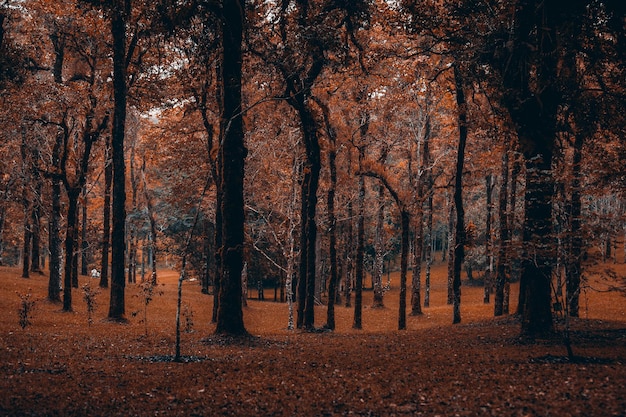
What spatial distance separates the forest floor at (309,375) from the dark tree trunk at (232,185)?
3.24 feet

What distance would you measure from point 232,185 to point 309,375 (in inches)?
281

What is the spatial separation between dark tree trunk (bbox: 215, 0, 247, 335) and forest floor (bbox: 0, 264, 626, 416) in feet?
3.24

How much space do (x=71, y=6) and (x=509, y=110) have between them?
2045 centimetres

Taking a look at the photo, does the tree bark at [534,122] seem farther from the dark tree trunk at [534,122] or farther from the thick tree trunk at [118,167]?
the thick tree trunk at [118,167]

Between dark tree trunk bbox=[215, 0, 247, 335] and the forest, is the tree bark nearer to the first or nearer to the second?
the forest

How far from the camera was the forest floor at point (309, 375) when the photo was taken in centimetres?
814

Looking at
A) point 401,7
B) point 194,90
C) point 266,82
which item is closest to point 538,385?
point 401,7

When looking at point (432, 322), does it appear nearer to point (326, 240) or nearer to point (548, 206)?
point (548, 206)

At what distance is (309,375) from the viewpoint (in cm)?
1071

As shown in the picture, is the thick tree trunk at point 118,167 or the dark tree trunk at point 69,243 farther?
the dark tree trunk at point 69,243

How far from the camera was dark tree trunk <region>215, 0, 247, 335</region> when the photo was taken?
15.5 meters

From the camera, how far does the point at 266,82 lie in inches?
798

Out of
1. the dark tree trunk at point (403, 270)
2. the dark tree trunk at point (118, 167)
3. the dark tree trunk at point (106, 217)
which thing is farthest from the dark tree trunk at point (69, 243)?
the dark tree trunk at point (403, 270)

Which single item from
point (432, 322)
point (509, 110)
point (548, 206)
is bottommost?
point (432, 322)
